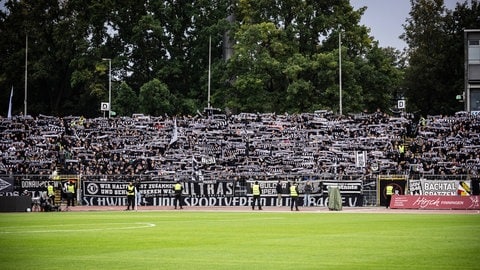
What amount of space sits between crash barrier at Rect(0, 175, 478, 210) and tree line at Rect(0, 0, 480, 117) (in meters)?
17.8

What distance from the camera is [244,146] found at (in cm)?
6569

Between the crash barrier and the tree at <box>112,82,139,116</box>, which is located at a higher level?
the tree at <box>112,82,139,116</box>

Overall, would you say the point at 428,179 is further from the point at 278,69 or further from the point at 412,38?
the point at 412,38

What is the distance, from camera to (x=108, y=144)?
68.1 metres

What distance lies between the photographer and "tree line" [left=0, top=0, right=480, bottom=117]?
3098 inches

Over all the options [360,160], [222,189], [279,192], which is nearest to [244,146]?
[222,189]

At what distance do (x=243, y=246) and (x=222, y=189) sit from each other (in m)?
35.5

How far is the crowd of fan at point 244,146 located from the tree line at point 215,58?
9.74 m

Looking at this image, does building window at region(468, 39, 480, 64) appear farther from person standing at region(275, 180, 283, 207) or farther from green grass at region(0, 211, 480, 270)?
green grass at region(0, 211, 480, 270)

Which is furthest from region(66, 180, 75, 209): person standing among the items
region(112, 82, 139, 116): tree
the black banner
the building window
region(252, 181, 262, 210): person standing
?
the building window

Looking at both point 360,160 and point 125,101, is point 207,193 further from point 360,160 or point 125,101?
point 125,101

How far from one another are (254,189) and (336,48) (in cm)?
2966

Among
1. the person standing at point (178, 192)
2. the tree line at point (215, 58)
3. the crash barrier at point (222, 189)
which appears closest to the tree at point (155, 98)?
the tree line at point (215, 58)

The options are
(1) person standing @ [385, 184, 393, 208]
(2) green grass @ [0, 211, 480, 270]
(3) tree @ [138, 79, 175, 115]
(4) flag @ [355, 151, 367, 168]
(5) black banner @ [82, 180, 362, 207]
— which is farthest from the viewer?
(3) tree @ [138, 79, 175, 115]
